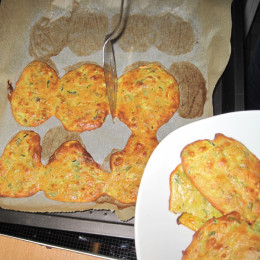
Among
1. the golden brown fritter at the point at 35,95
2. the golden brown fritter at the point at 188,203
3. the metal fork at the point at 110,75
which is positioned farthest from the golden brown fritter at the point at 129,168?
the golden brown fritter at the point at 35,95

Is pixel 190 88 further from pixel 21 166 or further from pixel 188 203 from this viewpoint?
pixel 21 166

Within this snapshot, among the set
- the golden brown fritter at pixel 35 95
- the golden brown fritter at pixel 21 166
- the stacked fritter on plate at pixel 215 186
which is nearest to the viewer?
the stacked fritter on plate at pixel 215 186

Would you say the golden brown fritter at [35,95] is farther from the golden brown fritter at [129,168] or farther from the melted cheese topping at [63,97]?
the golden brown fritter at [129,168]

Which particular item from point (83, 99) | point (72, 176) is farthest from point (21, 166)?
point (83, 99)

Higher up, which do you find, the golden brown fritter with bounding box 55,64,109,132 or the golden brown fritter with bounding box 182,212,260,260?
the golden brown fritter with bounding box 55,64,109,132

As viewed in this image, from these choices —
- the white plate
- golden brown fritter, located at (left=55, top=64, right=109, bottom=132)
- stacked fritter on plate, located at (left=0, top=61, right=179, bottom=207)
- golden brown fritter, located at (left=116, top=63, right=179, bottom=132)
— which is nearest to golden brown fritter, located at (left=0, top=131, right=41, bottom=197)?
stacked fritter on plate, located at (left=0, top=61, right=179, bottom=207)

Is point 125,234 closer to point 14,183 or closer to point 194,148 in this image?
point 194,148

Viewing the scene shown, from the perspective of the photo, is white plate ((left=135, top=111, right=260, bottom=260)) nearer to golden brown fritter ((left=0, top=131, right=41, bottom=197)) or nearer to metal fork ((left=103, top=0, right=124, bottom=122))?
metal fork ((left=103, top=0, right=124, bottom=122))
